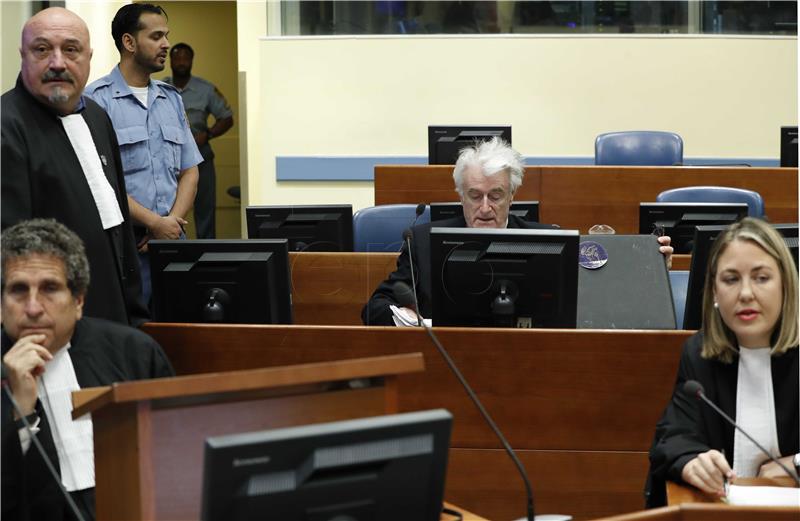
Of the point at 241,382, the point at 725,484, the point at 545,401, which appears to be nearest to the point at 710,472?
the point at 725,484

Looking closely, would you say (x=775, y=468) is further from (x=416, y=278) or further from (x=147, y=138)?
(x=147, y=138)

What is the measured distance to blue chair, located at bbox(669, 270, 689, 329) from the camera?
11.7ft

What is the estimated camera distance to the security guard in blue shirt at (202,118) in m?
8.12

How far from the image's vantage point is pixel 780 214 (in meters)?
6.00

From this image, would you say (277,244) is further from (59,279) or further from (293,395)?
(293,395)

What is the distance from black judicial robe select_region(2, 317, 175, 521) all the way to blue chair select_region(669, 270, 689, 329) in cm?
168

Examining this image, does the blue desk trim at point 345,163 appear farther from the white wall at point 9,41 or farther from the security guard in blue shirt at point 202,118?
the white wall at point 9,41

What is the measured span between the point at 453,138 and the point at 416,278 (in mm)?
2749

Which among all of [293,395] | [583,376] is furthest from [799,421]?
[293,395]

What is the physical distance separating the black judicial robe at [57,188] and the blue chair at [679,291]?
5.23ft

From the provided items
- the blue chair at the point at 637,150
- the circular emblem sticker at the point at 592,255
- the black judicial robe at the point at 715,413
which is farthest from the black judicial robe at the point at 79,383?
the blue chair at the point at 637,150

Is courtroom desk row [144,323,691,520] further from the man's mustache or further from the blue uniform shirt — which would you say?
the blue uniform shirt

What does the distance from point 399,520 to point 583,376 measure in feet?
4.35

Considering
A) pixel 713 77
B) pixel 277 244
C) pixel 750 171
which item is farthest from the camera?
pixel 713 77
